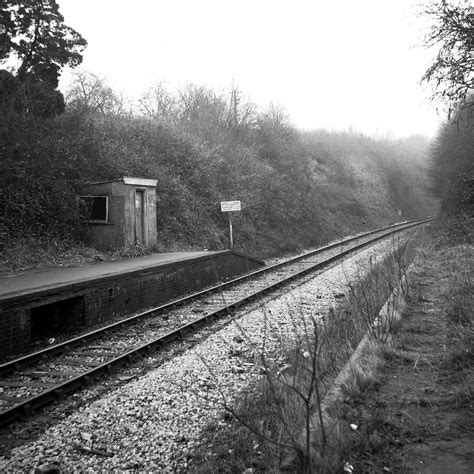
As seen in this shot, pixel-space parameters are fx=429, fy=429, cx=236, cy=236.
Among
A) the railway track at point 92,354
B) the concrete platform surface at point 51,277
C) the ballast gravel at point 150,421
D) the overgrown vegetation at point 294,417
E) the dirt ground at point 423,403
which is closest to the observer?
the overgrown vegetation at point 294,417

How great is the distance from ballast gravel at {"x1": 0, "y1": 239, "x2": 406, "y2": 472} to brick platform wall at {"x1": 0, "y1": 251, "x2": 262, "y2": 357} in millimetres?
2265

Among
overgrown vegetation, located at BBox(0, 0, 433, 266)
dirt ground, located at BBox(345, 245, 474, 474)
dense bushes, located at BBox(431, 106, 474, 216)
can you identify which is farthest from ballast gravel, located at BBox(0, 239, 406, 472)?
dense bushes, located at BBox(431, 106, 474, 216)

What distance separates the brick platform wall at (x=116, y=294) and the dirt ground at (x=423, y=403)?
3.64 meters

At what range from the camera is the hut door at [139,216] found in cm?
1464

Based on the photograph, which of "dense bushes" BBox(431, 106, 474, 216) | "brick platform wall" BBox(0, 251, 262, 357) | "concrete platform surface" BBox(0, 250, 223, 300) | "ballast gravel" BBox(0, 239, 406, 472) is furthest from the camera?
"dense bushes" BBox(431, 106, 474, 216)

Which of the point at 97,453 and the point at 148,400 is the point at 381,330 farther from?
the point at 97,453

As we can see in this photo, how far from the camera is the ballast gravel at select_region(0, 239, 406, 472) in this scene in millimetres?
3732

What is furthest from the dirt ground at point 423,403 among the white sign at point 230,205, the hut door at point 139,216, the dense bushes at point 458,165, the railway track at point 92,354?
the dense bushes at point 458,165

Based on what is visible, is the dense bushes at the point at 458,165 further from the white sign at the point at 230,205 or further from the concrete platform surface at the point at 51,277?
the concrete platform surface at the point at 51,277

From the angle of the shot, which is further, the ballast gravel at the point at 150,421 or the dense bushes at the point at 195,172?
the dense bushes at the point at 195,172

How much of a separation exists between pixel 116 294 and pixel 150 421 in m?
5.33

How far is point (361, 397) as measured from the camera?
3877mm

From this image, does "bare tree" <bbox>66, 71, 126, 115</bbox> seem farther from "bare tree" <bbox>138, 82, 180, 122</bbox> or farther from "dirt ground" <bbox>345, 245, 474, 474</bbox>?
"dirt ground" <bbox>345, 245, 474, 474</bbox>

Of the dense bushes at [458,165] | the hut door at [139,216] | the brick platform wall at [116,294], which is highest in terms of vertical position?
the dense bushes at [458,165]
